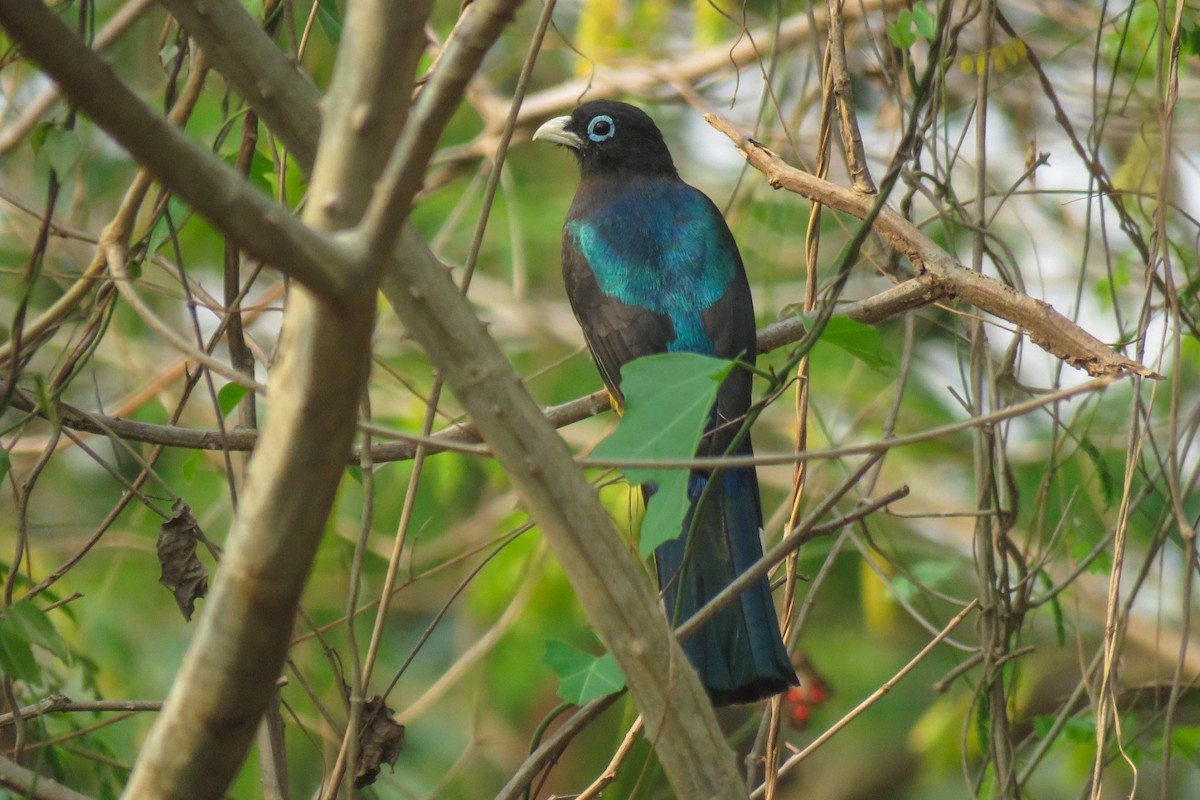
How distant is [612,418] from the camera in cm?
632

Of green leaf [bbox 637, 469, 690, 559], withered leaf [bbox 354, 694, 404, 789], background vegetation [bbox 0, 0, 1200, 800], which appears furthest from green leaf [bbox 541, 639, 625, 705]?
green leaf [bbox 637, 469, 690, 559]

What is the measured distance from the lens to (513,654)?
6.25 meters

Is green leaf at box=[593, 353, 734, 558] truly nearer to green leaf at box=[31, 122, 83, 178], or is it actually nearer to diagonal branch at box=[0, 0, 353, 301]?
diagonal branch at box=[0, 0, 353, 301]

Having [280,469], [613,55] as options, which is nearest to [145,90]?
[613,55]

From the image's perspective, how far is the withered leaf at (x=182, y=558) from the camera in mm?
2490

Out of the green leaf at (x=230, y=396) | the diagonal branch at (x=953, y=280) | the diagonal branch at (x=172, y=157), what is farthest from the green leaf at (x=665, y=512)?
the green leaf at (x=230, y=396)

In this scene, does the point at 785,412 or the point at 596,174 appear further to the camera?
the point at 785,412

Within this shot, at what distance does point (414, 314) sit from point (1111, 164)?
6.34 metres

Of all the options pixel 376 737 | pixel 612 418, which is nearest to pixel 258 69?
pixel 376 737

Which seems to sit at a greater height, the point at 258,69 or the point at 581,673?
the point at 258,69

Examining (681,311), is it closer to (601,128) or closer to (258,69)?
Result: (601,128)

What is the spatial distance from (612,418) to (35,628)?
4.27 m

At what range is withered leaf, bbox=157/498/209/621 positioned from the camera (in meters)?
2.49

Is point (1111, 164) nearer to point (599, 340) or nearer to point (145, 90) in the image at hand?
point (599, 340)
